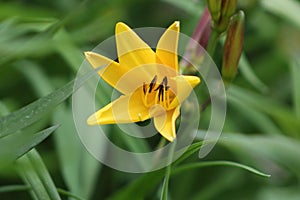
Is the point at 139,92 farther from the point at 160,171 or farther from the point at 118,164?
the point at 118,164

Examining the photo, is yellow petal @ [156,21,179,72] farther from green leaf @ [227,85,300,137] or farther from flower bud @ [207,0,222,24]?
green leaf @ [227,85,300,137]

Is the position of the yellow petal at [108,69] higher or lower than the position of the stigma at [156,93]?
higher

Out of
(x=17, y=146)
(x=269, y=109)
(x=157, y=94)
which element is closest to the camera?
(x=17, y=146)

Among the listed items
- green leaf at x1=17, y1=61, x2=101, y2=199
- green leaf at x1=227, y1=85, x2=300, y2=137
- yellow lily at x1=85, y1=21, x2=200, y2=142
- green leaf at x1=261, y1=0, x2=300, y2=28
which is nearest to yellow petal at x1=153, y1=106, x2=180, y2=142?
yellow lily at x1=85, y1=21, x2=200, y2=142

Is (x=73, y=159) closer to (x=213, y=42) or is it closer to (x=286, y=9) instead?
(x=213, y=42)

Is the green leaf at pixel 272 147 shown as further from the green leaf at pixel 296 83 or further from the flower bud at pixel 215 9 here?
the flower bud at pixel 215 9

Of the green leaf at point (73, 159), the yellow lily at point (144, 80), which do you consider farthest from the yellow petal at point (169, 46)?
the green leaf at point (73, 159)

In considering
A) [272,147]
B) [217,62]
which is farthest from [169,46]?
[217,62]
